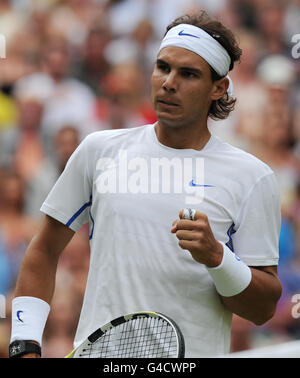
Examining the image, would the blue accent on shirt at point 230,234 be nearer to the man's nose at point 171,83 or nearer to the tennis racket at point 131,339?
the tennis racket at point 131,339

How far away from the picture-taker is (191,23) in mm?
3855

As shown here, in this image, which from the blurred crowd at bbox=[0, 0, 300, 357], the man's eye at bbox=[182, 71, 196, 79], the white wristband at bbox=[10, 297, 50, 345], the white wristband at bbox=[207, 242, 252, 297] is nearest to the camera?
the white wristband at bbox=[207, 242, 252, 297]

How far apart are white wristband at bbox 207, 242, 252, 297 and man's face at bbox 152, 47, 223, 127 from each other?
650 millimetres

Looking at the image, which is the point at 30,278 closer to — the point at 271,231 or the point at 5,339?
the point at 271,231

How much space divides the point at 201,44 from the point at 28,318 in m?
1.42

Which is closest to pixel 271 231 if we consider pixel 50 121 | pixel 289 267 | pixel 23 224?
pixel 289 267

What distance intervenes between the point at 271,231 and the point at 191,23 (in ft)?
3.44

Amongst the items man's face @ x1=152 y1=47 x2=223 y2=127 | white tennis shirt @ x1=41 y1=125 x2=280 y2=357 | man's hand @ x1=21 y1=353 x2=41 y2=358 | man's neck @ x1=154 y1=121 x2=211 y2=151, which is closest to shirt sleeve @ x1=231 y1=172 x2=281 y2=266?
white tennis shirt @ x1=41 y1=125 x2=280 y2=357

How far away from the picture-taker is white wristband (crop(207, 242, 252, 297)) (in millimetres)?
3291

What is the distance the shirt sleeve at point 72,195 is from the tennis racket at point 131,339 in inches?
21.8

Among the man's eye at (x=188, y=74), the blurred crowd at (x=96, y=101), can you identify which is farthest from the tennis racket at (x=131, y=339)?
the blurred crowd at (x=96, y=101)

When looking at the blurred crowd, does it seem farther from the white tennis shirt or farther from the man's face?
the man's face

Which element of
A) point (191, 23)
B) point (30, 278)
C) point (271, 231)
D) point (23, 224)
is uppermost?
point (191, 23)
